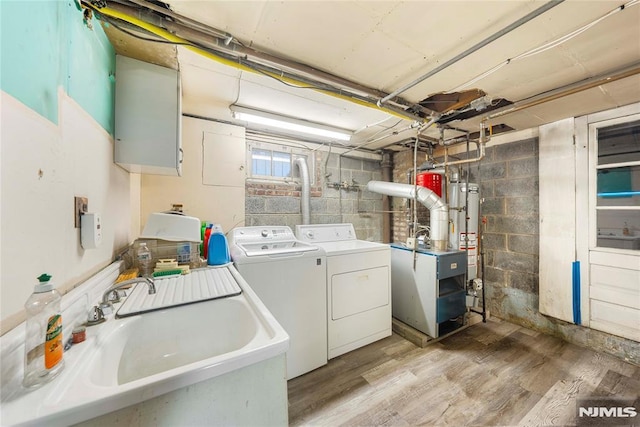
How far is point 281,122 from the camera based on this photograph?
2.26m

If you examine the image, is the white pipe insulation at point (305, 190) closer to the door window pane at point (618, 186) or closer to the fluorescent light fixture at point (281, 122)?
the fluorescent light fixture at point (281, 122)

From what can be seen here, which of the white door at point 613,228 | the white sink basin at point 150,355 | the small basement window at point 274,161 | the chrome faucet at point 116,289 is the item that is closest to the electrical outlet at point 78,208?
the chrome faucet at point 116,289

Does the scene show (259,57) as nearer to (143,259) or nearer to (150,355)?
(143,259)

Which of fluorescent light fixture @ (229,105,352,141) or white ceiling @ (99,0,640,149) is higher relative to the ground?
white ceiling @ (99,0,640,149)

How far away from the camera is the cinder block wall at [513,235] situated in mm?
2564

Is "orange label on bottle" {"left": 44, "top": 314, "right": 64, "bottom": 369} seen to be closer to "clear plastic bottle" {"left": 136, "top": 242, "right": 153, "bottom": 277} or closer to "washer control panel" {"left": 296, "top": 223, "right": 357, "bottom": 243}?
"clear plastic bottle" {"left": 136, "top": 242, "right": 153, "bottom": 277}

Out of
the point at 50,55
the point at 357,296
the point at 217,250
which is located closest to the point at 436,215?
the point at 357,296

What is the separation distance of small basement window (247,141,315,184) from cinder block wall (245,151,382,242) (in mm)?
100

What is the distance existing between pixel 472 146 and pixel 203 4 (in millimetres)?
3186

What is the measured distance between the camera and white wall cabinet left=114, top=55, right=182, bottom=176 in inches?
53.8

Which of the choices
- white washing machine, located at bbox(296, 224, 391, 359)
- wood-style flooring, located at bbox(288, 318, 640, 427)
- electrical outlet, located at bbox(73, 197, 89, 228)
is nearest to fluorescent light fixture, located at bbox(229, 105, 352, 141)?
white washing machine, located at bbox(296, 224, 391, 359)

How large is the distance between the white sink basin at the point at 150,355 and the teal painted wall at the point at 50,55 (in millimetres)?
735

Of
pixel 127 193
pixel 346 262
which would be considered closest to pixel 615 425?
pixel 346 262

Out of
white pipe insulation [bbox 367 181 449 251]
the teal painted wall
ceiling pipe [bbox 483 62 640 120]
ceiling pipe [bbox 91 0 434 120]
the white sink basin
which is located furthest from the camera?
white pipe insulation [bbox 367 181 449 251]
